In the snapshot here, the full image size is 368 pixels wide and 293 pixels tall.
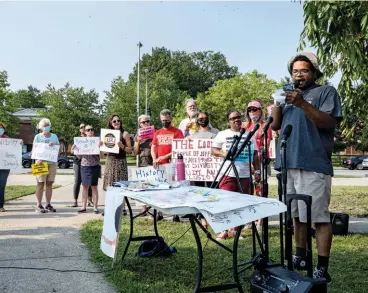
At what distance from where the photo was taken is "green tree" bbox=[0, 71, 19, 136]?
32594 millimetres

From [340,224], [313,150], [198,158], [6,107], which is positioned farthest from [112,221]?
[6,107]

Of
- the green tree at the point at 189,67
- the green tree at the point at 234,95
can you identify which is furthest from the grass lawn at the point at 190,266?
the green tree at the point at 189,67

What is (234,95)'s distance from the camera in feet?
141

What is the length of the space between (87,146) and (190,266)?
450 centimetres

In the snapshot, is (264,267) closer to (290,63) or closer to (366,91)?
(290,63)

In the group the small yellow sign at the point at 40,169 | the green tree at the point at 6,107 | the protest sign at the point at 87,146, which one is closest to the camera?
the small yellow sign at the point at 40,169

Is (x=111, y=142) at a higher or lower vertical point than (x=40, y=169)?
higher

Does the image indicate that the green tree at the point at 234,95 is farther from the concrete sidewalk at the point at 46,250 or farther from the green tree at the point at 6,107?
the concrete sidewalk at the point at 46,250

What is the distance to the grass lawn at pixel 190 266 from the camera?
3.84m

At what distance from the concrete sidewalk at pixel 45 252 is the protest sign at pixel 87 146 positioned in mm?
1164

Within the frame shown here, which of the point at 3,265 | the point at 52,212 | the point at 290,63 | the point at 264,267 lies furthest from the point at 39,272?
the point at 52,212

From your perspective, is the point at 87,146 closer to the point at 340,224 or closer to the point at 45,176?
the point at 45,176

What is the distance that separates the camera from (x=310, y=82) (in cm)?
367

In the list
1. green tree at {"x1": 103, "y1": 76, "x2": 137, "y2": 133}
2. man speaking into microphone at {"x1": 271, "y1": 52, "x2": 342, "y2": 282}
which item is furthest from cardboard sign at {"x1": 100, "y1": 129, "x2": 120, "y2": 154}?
green tree at {"x1": 103, "y1": 76, "x2": 137, "y2": 133}
